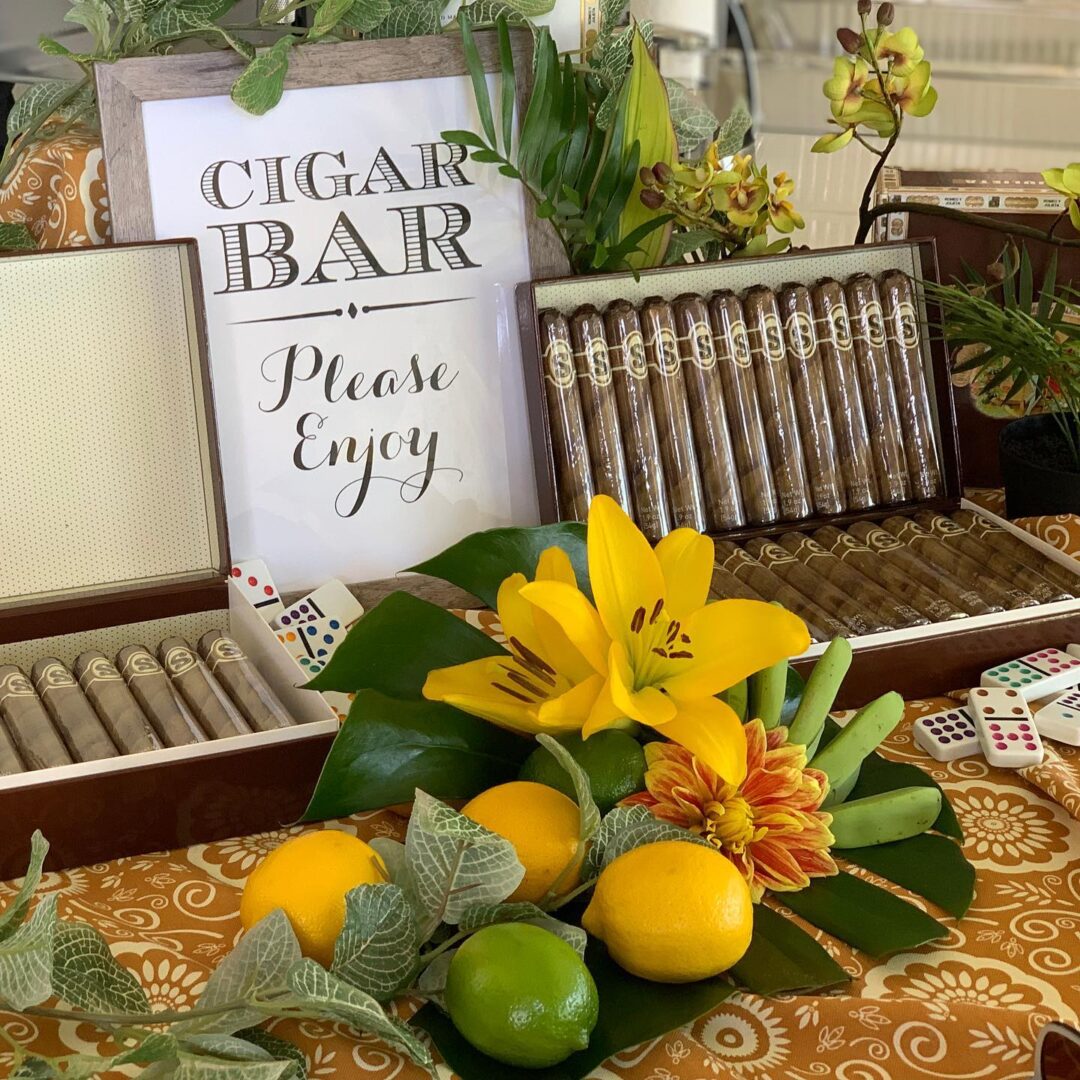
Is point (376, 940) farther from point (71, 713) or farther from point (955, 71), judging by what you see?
point (955, 71)

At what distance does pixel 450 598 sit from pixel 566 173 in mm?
464

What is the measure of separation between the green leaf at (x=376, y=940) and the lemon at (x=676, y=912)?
12cm

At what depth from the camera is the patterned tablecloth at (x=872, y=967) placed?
0.70 m

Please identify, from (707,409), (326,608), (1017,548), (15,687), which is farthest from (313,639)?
(1017,548)

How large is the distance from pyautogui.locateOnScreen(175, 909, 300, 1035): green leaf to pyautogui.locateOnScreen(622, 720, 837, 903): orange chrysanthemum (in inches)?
9.9

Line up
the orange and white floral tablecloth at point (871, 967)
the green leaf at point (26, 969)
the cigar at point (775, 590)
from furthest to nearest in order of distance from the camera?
1. the cigar at point (775, 590)
2. the orange and white floral tablecloth at point (871, 967)
3. the green leaf at point (26, 969)

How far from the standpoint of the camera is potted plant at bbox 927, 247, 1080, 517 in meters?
1.31

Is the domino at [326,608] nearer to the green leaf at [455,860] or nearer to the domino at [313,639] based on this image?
the domino at [313,639]

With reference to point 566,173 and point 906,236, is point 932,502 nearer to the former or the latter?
point 906,236

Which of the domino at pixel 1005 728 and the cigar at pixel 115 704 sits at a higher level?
the cigar at pixel 115 704

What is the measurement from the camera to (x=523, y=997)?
647 mm

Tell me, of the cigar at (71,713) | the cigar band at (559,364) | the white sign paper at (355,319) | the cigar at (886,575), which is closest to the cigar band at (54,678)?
the cigar at (71,713)

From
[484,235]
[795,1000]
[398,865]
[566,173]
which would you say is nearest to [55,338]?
[484,235]

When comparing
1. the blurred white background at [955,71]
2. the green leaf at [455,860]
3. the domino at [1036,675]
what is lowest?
the domino at [1036,675]
